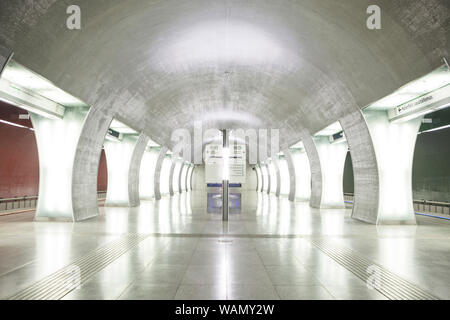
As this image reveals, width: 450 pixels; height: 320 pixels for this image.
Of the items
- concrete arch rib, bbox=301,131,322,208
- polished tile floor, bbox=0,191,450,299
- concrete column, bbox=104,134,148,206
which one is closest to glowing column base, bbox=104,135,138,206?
concrete column, bbox=104,134,148,206

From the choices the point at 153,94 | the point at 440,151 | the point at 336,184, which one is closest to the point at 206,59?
the point at 153,94

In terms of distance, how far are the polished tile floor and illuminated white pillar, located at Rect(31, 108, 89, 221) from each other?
28.1 inches

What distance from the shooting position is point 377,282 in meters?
4.98

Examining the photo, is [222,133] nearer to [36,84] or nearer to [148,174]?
[36,84]

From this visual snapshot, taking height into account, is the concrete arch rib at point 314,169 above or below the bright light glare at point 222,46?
below

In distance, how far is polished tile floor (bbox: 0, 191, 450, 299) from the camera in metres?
4.55

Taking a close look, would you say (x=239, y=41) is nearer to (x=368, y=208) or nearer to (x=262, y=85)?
(x=262, y=85)

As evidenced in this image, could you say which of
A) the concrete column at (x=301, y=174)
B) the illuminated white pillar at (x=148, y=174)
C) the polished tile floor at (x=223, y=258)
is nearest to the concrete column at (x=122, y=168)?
the illuminated white pillar at (x=148, y=174)

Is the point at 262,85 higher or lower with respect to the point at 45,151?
higher

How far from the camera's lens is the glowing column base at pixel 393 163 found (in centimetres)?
1211

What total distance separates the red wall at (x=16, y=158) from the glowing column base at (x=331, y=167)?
15734 millimetres

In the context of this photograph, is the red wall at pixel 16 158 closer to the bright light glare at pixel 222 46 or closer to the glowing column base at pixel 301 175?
the bright light glare at pixel 222 46

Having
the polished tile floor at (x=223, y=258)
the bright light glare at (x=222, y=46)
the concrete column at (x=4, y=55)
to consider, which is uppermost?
the bright light glare at (x=222, y=46)

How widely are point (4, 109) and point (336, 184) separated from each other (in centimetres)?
1730
